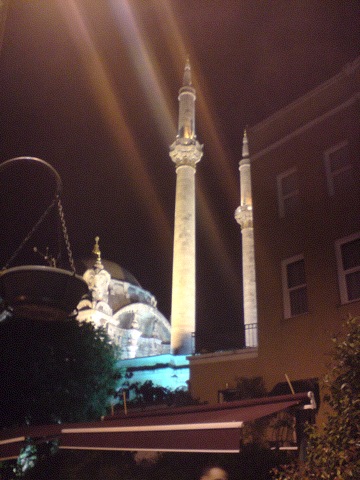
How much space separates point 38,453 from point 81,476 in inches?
75.4

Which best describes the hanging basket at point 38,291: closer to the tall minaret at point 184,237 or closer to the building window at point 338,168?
the building window at point 338,168

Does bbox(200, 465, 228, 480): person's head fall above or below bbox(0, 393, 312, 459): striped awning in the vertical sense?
below

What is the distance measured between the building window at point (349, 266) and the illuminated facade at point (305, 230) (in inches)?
1.0

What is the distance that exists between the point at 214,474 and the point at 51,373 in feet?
35.4

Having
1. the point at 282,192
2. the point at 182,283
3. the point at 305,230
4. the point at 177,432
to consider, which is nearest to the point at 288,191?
the point at 282,192

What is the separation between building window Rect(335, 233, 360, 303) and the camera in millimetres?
11867

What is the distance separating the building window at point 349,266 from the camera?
11.9 m

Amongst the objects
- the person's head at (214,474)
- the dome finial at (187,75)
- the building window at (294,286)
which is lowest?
the person's head at (214,474)

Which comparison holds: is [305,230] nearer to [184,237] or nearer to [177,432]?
[177,432]

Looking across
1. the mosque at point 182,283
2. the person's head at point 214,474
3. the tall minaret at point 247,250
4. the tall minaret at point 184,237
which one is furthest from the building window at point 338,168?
the tall minaret at point 247,250

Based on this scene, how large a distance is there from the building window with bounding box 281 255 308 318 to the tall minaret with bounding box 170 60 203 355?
663 inches

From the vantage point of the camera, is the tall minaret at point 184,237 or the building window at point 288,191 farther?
the tall minaret at point 184,237

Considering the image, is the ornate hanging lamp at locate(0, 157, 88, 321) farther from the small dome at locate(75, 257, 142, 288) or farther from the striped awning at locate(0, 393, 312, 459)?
the small dome at locate(75, 257, 142, 288)

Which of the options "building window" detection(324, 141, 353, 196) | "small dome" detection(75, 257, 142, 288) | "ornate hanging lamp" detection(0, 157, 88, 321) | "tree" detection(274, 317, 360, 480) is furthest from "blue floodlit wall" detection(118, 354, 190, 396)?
"small dome" detection(75, 257, 142, 288)
